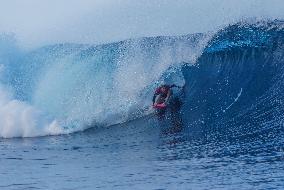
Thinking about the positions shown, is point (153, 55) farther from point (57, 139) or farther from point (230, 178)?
point (230, 178)

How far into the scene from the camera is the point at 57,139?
13273mm

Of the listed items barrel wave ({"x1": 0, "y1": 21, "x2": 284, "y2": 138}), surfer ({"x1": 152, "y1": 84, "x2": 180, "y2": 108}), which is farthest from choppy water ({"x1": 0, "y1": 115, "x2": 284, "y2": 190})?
surfer ({"x1": 152, "y1": 84, "x2": 180, "y2": 108})

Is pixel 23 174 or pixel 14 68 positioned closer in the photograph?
pixel 23 174

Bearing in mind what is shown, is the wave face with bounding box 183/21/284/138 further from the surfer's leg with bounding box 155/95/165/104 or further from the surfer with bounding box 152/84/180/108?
the surfer's leg with bounding box 155/95/165/104

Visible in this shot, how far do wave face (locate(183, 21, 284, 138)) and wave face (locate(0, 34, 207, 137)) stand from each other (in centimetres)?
62

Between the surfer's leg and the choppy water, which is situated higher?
the surfer's leg

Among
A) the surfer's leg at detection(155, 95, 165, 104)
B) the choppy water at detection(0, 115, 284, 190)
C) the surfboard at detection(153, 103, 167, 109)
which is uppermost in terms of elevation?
the surfer's leg at detection(155, 95, 165, 104)

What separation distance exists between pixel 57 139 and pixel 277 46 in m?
6.81

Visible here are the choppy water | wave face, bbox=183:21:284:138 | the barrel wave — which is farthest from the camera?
the barrel wave

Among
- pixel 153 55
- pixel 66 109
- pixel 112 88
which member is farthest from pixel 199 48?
pixel 66 109

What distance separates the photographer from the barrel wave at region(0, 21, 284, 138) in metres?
14.0

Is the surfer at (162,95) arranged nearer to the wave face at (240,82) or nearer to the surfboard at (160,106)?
the surfboard at (160,106)

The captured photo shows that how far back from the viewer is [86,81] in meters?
17.8

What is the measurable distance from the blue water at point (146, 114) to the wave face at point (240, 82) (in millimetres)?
27
